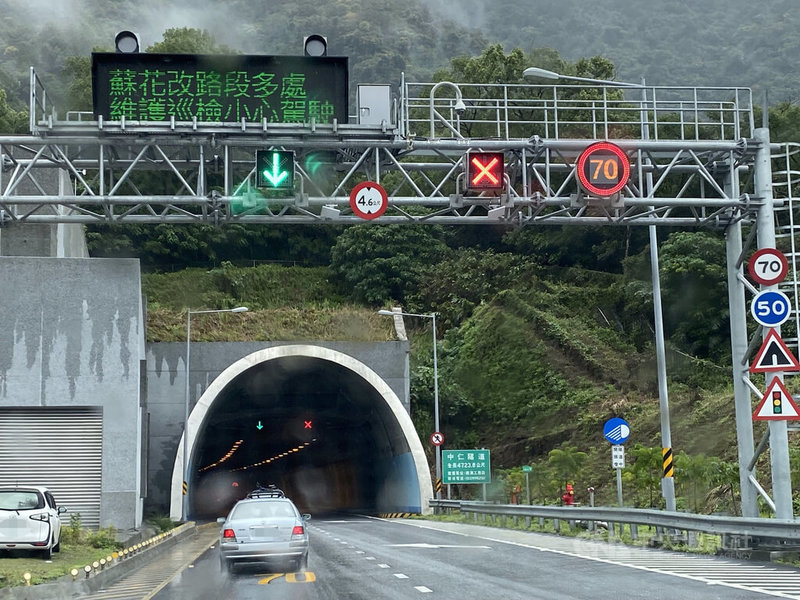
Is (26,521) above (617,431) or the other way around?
the other way around

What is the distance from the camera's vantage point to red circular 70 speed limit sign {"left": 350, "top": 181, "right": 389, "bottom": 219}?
23141 mm

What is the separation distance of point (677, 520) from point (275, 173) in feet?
35.1

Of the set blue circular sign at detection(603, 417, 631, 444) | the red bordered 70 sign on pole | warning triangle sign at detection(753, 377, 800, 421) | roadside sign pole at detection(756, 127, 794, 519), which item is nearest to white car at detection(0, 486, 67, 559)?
the red bordered 70 sign on pole

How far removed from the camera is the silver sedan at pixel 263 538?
1930 centimetres

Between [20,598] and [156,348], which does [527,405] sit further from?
[20,598]

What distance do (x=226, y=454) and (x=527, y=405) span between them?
91.4ft

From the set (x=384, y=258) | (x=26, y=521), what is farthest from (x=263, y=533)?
(x=384, y=258)

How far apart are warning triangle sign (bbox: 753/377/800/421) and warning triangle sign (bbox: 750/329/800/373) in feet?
1.46

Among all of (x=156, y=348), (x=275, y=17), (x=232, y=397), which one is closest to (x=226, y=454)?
(x=232, y=397)

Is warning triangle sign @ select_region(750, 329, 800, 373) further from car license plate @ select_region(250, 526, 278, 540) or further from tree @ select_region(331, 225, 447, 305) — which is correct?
tree @ select_region(331, 225, 447, 305)

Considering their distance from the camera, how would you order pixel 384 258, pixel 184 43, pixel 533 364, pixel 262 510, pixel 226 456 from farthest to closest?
pixel 184 43 < pixel 226 456 < pixel 384 258 < pixel 533 364 < pixel 262 510

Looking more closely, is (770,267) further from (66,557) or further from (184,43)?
(184,43)

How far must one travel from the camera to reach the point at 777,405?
18375 mm

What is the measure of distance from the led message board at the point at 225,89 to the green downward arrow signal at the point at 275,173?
781 mm
